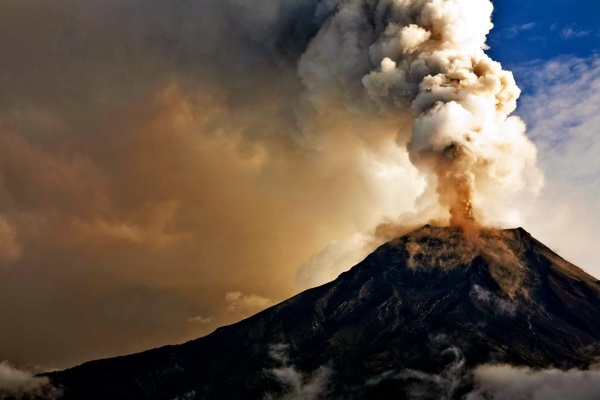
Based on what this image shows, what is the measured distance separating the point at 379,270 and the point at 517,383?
134 feet

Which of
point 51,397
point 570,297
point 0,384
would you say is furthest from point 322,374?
point 0,384

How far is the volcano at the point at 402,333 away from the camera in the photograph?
115188 millimetres

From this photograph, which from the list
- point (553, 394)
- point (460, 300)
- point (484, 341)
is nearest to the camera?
point (553, 394)

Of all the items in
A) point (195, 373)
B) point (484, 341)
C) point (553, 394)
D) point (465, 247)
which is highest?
point (465, 247)

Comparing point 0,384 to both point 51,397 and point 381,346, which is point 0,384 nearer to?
point 51,397

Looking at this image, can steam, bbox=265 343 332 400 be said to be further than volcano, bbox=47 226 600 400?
Yes

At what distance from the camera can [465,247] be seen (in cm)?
13588

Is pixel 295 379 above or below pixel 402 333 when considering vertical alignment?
below

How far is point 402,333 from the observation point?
405 ft

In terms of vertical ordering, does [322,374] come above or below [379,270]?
below

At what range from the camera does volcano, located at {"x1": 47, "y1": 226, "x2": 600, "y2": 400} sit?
115188mm

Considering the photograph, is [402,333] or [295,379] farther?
[295,379]

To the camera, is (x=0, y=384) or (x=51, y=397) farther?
(x=0, y=384)

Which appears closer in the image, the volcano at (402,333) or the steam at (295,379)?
the volcano at (402,333)
